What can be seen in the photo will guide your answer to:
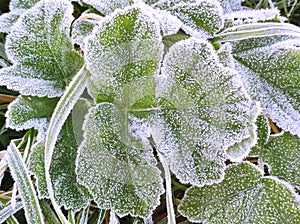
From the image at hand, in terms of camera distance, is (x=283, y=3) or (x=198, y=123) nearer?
(x=198, y=123)

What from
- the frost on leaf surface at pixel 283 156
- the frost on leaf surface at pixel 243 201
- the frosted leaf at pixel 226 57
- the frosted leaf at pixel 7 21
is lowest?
the frost on leaf surface at pixel 243 201

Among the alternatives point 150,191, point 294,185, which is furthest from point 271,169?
point 150,191

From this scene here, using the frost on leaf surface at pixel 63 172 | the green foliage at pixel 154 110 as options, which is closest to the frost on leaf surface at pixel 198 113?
the green foliage at pixel 154 110

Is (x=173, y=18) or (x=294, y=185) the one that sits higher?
(x=173, y=18)

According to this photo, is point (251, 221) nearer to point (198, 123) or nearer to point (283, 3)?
point (198, 123)

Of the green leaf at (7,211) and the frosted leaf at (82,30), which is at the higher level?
the frosted leaf at (82,30)

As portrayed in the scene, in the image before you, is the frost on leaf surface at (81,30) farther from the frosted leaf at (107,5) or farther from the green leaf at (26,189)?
the green leaf at (26,189)
